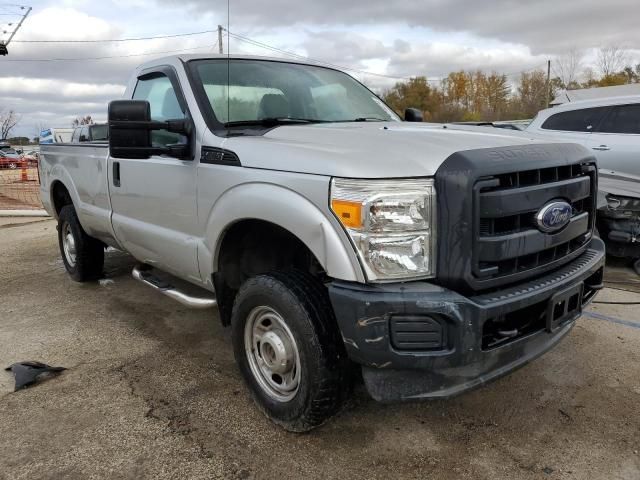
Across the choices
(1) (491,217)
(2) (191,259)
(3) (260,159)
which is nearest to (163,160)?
(2) (191,259)

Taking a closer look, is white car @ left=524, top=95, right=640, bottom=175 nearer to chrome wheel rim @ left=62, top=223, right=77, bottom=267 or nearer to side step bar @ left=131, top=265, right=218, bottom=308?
side step bar @ left=131, top=265, right=218, bottom=308

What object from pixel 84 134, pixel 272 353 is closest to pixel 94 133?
pixel 84 134

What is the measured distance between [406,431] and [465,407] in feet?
1.45

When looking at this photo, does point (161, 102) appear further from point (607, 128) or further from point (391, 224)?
point (607, 128)

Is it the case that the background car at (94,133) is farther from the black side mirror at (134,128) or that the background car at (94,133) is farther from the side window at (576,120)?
the side window at (576,120)

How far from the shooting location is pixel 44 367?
3.63 m

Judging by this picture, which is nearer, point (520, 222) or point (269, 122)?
point (520, 222)

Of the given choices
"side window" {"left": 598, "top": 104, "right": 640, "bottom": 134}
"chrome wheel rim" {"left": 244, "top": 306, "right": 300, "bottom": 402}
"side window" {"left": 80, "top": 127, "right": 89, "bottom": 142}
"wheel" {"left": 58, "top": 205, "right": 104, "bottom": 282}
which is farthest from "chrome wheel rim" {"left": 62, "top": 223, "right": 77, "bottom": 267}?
"side window" {"left": 598, "top": 104, "right": 640, "bottom": 134}

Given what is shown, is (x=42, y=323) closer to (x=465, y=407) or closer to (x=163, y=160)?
(x=163, y=160)

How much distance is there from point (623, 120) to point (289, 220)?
249 inches

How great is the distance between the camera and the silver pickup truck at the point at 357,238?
2232 millimetres

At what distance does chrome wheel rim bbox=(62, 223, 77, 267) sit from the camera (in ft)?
18.7

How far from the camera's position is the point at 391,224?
224 centimetres

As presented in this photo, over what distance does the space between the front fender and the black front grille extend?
0.56m
